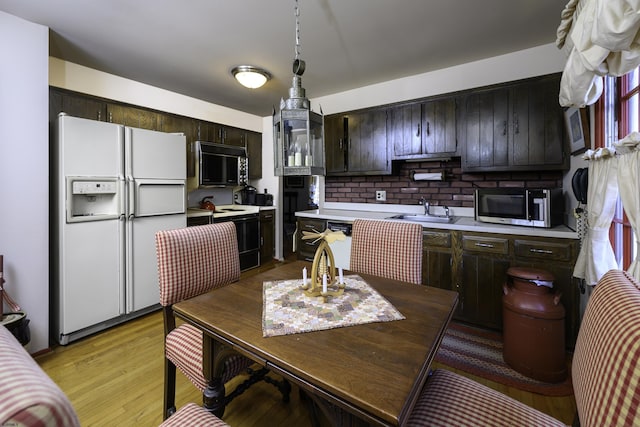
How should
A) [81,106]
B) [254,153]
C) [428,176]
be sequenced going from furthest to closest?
[254,153], [428,176], [81,106]

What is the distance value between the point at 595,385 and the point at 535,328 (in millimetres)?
1393

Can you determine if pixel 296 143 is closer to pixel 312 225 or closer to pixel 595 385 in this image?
pixel 595 385

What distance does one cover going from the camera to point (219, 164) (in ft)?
13.2

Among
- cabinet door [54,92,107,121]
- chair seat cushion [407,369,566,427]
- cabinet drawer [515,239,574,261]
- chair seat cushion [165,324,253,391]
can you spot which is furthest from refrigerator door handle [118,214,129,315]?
cabinet drawer [515,239,574,261]

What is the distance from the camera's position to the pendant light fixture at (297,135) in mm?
1403

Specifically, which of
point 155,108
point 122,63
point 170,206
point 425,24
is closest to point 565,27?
point 425,24

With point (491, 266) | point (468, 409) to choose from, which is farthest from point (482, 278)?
point (468, 409)

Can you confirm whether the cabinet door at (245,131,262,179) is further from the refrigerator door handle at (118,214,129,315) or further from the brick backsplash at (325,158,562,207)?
the refrigerator door handle at (118,214,129,315)

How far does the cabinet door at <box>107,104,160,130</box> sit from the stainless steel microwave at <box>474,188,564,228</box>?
12.0 ft

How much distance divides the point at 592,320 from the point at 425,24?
2273 millimetres

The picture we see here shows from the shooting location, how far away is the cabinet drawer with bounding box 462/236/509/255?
232cm

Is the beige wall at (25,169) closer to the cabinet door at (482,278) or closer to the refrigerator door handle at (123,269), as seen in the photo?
the refrigerator door handle at (123,269)

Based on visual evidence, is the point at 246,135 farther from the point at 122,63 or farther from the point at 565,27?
the point at 565,27

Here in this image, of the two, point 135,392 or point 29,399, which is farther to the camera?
point 135,392
